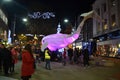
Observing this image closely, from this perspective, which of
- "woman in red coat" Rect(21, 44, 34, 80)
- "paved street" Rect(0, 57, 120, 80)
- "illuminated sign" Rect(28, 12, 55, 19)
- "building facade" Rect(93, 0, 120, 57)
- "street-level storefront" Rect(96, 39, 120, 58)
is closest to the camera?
"woman in red coat" Rect(21, 44, 34, 80)

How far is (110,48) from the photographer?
50438 millimetres

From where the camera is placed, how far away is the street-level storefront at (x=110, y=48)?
4541 cm

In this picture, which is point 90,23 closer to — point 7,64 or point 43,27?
point 43,27

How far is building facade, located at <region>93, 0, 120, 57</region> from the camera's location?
46750 millimetres

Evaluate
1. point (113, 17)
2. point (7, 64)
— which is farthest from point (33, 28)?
point (7, 64)

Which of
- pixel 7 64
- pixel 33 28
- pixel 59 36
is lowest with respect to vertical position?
pixel 7 64

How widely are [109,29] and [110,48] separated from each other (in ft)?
11.9

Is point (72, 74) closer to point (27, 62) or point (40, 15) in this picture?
point (27, 62)

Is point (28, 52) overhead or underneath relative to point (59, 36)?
underneath

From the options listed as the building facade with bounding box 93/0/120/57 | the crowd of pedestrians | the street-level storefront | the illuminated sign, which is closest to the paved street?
the crowd of pedestrians

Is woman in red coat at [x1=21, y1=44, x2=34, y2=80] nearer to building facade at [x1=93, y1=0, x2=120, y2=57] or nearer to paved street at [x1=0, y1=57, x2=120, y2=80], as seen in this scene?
paved street at [x1=0, y1=57, x2=120, y2=80]

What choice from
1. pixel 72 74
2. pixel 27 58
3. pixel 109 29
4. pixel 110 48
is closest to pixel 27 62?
pixel 27 58

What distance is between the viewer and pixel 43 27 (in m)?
60.6

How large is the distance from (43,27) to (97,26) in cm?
1193
